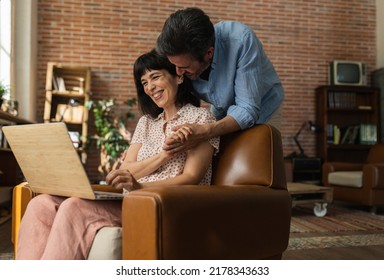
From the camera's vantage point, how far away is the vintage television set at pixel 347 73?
6.32 metres

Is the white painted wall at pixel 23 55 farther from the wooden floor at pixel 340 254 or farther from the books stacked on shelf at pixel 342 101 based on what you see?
the books stacked on shelf at pixel 342 101

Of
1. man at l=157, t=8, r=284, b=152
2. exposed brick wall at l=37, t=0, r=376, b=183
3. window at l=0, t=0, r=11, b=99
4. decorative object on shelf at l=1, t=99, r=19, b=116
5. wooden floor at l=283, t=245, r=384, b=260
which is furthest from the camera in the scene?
exposed brick wall at l=37, t=0, r=376, b=183

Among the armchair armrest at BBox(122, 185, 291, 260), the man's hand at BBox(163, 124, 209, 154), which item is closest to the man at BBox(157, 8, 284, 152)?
the man's hand at BBox(163, 124, 209, 154)

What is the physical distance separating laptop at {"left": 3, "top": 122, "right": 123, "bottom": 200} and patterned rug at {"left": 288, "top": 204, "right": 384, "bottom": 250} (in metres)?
1.81

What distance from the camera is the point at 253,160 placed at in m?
1.55

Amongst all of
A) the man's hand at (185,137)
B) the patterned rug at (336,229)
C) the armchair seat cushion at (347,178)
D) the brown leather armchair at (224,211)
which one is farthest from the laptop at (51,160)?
the armchair seat cushion at (347,178)

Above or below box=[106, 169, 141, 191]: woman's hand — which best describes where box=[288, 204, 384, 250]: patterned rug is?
below

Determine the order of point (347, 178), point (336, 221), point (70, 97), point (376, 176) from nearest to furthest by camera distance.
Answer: point (336, 221)
point (376, 176)
point (347, 178)
point (70, 97)

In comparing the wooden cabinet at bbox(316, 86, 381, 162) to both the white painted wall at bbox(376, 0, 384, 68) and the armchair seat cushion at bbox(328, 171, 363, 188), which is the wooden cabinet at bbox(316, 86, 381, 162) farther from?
the armchair seat cushion at bbox(328, 171, 363, 188)

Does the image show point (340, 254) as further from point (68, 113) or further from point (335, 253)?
point (68, 113)

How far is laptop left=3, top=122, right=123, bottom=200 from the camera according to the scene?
1.22 m

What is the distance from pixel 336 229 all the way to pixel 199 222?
2687 millimetres

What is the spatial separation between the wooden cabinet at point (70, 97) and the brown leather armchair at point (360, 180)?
3160 millimetres

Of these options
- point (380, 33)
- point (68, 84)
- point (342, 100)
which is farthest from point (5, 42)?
point (380, 33)
